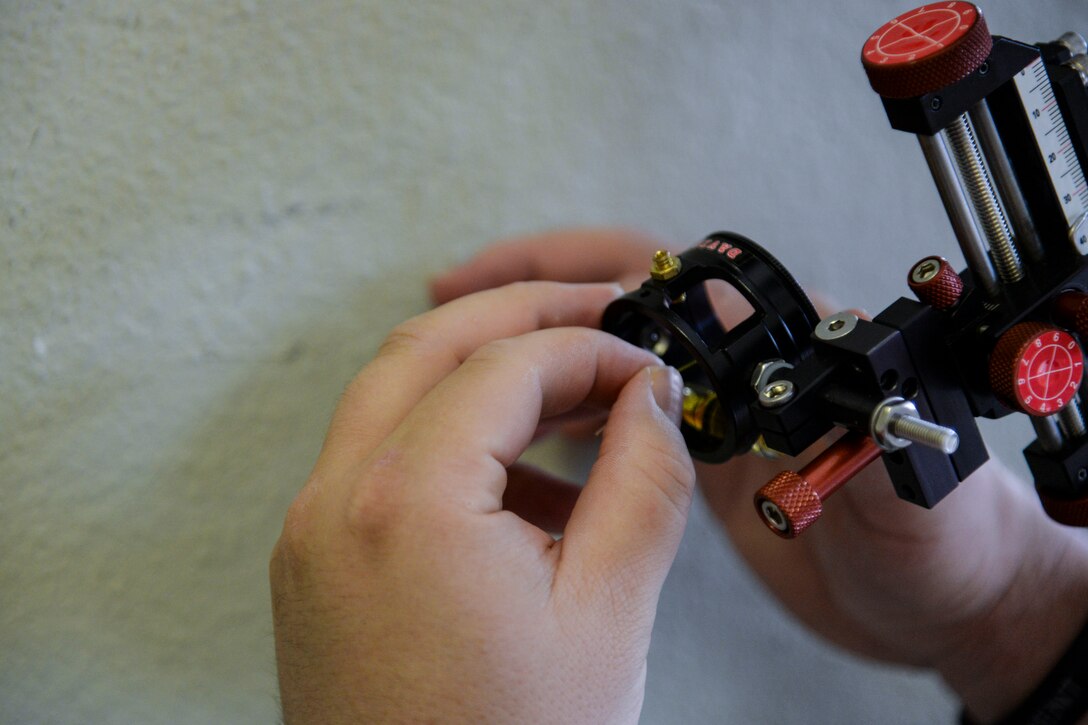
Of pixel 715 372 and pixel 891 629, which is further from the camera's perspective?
pixel 891 629

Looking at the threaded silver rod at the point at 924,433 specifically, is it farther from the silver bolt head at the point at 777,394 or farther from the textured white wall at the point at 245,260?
the textured white wall at the point at 245,260

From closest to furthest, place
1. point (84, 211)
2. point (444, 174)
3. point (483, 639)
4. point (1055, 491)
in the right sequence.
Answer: point (483, 639) → point (1055, 491) → point (84, 211) → point (444, 174)

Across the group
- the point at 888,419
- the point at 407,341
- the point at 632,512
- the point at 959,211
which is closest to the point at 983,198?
the point at 959,211

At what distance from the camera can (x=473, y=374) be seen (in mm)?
510

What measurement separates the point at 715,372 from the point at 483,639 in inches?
8.0

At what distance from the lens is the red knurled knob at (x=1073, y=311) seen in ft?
1.58

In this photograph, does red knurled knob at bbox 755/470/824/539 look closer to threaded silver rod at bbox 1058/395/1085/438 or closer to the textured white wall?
threaded silver rod at bbox 1058/395/1085/438

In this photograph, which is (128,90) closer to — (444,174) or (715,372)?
(444,174)

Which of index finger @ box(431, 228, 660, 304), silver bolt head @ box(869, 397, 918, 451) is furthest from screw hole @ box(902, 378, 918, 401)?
index finger @ box(431, 228, 660, 304)

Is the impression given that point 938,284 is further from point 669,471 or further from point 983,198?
point 669,471

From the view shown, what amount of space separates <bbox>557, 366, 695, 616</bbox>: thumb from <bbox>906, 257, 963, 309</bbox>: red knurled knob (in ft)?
0.51

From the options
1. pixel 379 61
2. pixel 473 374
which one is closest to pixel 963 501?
pixel 473 374

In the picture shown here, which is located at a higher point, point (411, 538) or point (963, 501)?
point (411, 538)

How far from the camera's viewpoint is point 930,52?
43 cm
